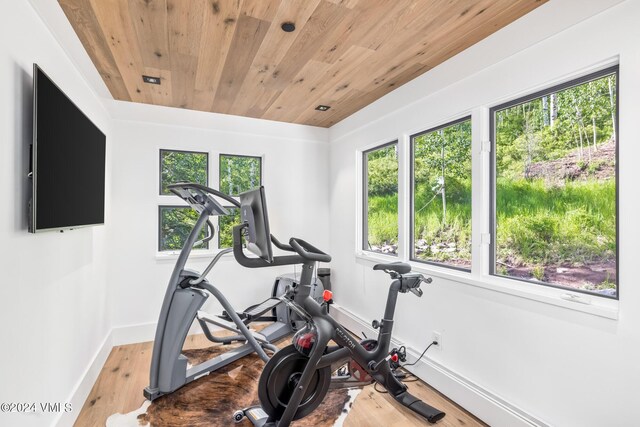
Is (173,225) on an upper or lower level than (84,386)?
upper

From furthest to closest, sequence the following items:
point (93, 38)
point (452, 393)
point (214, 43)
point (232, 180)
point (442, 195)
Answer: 1. point (232, 180)
2. point (442, 195)
3. point (452, 393)
4. point (214, 43)
5. point (93, 38)

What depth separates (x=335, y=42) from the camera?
2.21 metres

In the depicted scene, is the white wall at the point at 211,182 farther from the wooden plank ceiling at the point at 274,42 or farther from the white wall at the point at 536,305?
the white wall at the point at 536,305

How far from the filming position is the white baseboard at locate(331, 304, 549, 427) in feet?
6.37

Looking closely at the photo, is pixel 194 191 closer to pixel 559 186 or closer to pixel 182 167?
pixel 182 167

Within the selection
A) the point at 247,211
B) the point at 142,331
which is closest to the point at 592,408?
the point at 247,211

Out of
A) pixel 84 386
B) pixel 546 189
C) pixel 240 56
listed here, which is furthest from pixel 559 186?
pixel 84 386

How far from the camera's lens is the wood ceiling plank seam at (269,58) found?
1.86 meters

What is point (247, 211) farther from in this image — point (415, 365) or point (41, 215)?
point (415, 365)

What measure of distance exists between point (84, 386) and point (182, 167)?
2.30 m

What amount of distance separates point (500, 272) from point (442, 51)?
164 centimetres

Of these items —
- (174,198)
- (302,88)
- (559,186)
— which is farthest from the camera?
(174,198)

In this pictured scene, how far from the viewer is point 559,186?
1905mm

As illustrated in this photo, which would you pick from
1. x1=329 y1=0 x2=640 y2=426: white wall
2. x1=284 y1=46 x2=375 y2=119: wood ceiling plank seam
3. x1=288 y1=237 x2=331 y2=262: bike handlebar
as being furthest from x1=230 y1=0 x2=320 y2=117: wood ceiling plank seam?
x1=288 y1=237 x2=331 y2=262: bike handlebar
